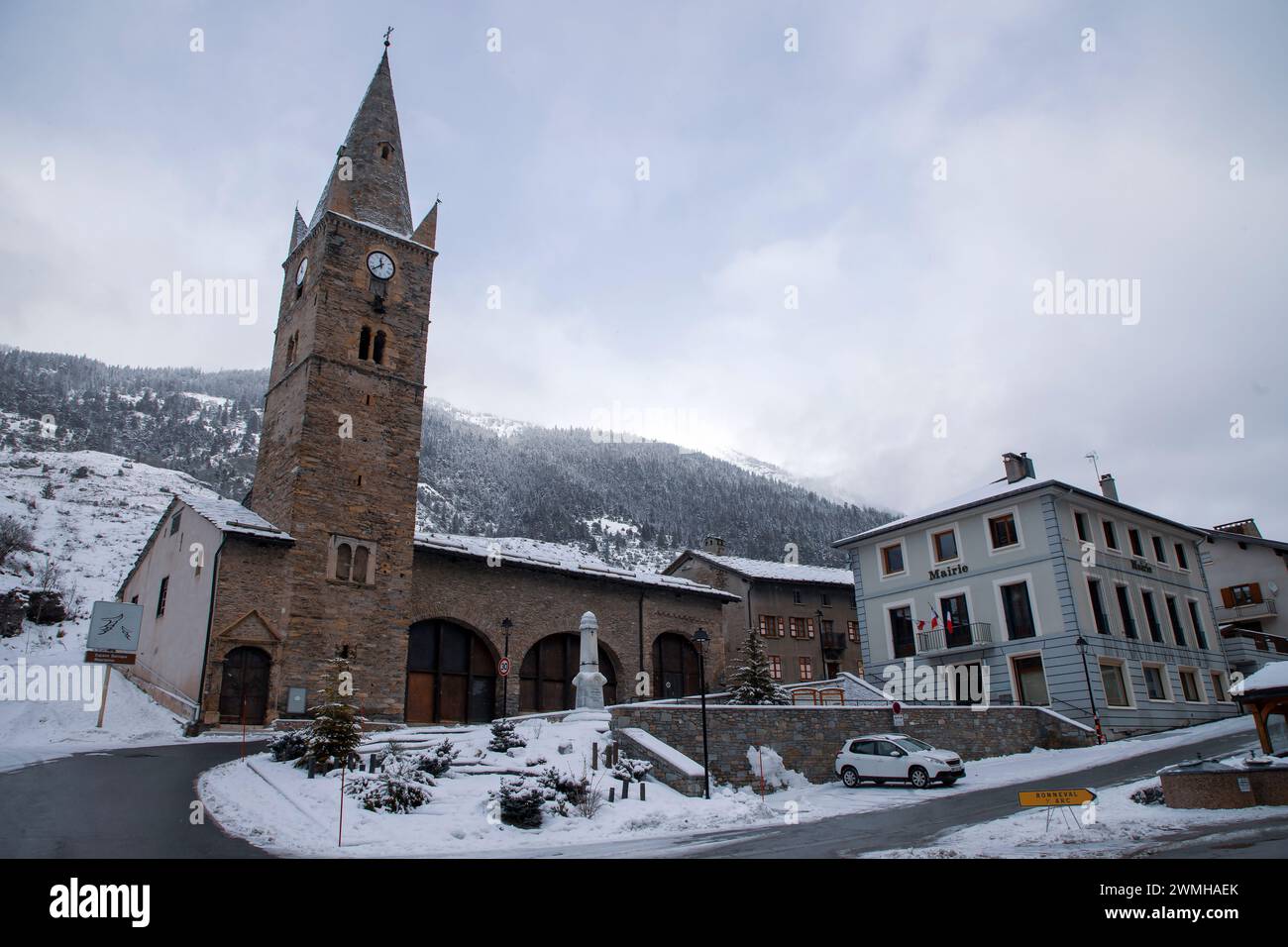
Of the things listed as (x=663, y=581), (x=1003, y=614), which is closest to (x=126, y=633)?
(x=663, y=581)

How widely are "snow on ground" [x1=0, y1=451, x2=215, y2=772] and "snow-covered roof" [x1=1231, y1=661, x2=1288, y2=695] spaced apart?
23368 millimetres

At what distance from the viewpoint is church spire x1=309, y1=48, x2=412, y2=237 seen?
1259 inches

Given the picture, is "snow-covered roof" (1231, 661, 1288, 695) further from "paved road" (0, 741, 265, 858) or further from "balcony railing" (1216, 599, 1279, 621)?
"balcony railing" (1216, 599, 1279, 621)

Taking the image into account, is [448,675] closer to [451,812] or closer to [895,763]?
[895,763]

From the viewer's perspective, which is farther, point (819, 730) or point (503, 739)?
point (819, 730)

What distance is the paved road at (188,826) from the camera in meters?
9.46

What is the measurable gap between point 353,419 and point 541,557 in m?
9.16

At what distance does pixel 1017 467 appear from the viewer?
104 feet

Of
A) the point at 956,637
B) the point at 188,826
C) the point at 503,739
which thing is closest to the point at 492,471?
the point at 956,637

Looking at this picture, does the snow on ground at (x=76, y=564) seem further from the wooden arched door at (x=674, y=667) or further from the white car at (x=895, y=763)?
the wooden arched door at (x=674, y=667)

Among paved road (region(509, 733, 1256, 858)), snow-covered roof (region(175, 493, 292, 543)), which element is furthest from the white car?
snow-covered roof (region(175, 493, 292, 543))
